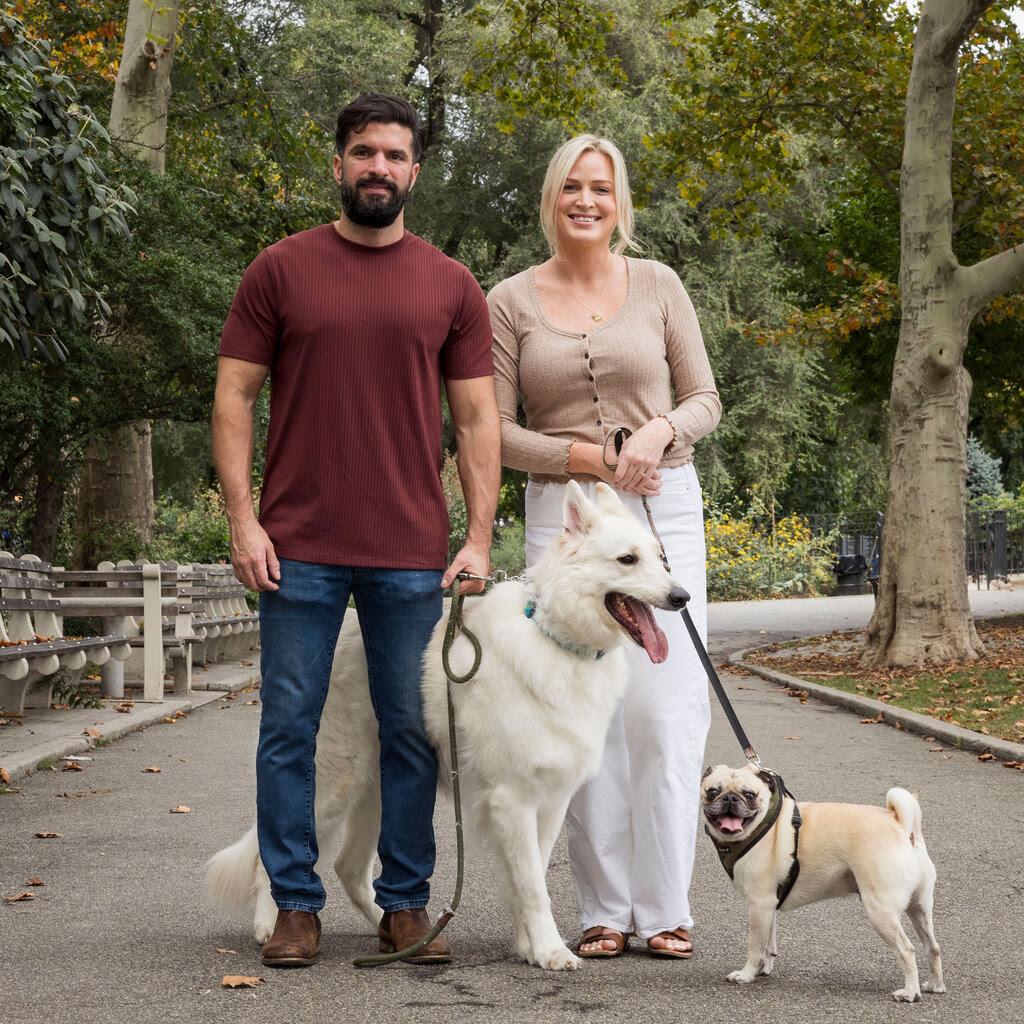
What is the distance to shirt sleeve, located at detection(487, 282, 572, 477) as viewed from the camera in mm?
4477

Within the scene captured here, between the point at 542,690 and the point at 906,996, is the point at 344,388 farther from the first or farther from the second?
the point at 906,996

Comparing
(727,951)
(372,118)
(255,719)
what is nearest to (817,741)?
(255,719)

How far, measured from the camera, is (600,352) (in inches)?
176

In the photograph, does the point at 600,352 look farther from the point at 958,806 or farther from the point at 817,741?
the point at 817,741

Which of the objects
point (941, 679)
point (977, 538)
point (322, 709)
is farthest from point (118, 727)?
point (977, 538)

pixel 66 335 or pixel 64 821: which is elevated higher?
pixel 66 335

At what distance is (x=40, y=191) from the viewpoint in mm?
8070

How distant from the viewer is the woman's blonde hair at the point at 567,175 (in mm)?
4543

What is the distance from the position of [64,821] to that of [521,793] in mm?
3699

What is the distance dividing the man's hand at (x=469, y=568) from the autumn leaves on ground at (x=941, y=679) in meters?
6.28

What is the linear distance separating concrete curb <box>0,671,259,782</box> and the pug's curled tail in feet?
18.8

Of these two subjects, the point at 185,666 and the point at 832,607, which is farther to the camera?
the point at 832,607

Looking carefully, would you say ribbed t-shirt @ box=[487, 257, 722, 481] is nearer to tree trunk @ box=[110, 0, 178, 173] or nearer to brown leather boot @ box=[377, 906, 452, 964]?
brown leather boot @ box=[377, 906, 452, 964]

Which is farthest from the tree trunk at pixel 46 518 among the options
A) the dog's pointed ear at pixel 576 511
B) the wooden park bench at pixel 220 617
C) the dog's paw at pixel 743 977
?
the dog's paw at pixel 743 977
